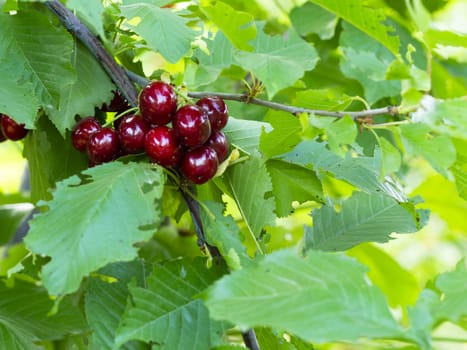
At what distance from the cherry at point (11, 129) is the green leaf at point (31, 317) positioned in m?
0.20

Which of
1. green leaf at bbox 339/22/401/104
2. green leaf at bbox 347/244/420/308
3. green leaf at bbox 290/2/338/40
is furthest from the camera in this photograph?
green leaf at bbox 347/244/420/308

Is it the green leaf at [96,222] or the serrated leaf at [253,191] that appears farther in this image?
the serrated leaf at [253,191]

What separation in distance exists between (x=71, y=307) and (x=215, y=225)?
28cm

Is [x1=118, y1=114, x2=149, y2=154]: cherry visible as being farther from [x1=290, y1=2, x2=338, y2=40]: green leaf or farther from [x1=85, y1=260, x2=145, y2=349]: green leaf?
[x1=290, y1=2, x2=338, y2=40]: green leaf

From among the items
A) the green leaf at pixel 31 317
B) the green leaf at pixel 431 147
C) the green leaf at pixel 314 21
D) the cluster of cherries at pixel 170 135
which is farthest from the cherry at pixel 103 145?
the green leaf at pixel 314 21

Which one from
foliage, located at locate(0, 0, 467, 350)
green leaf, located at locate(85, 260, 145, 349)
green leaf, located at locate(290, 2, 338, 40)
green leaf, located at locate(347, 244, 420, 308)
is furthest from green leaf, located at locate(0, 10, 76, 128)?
green leaf, located at locate(347, 244, 420, 308)

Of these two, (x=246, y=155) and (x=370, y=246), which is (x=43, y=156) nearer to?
(x=246, y=155)

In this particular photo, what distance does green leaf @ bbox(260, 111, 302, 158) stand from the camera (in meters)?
0.76

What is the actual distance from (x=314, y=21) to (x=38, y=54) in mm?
687

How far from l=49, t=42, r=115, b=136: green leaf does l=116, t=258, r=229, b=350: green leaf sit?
0.73 feet

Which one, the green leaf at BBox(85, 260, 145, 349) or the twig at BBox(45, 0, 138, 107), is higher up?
the twig at BBox(45, 0, 138, 107)

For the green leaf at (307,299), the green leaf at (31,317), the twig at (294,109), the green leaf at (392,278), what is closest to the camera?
the green leaf at (307,299)

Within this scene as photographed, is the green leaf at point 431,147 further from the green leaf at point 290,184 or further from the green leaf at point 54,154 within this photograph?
the green leaf at point 54,154

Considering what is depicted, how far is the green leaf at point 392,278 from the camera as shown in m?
1.68
